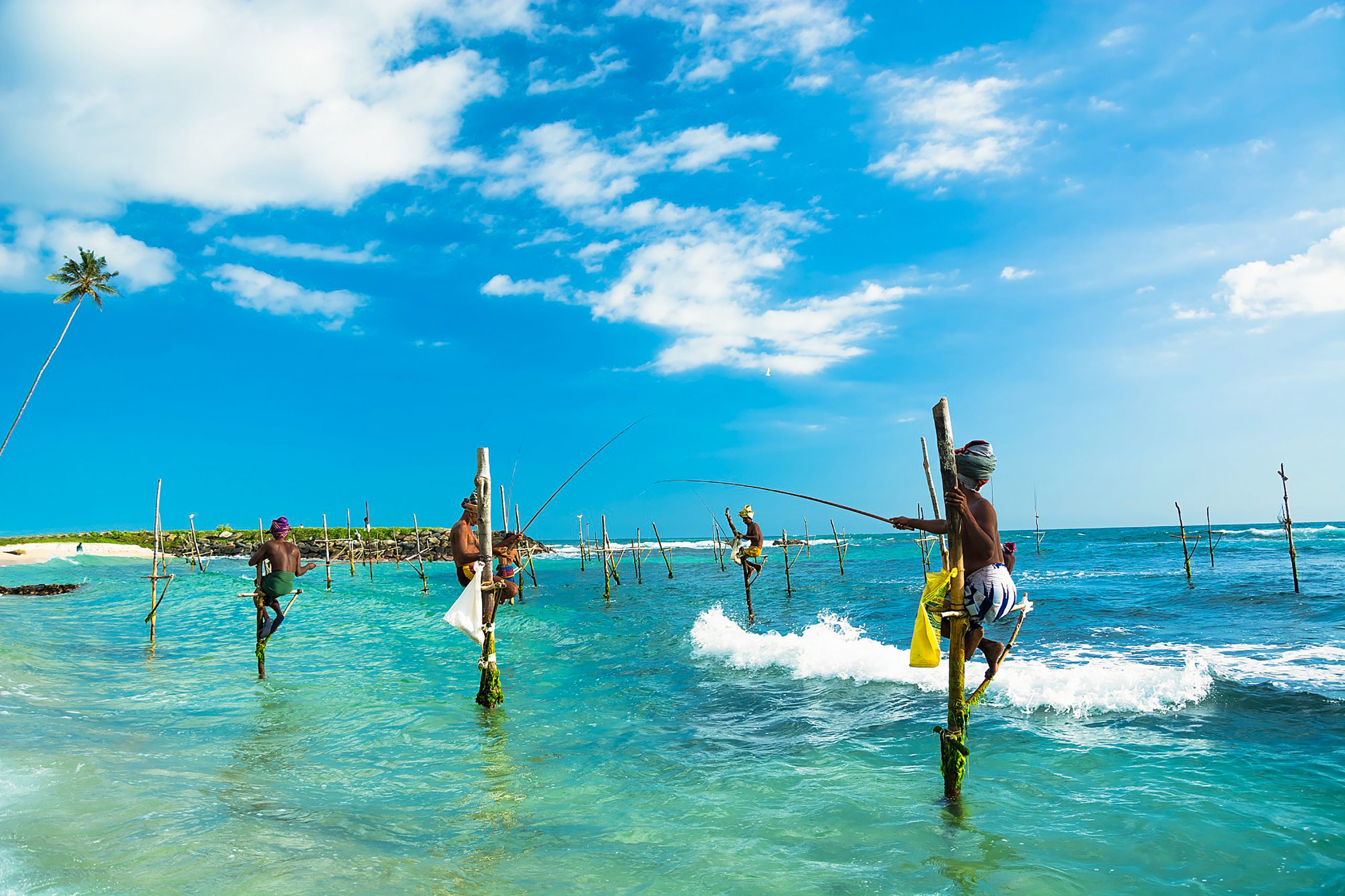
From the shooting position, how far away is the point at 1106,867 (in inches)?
205

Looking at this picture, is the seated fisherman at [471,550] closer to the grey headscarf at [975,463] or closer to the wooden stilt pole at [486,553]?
the wooden stilt pole at [486,553]

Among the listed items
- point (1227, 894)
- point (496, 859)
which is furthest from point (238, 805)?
point (1227, 894)

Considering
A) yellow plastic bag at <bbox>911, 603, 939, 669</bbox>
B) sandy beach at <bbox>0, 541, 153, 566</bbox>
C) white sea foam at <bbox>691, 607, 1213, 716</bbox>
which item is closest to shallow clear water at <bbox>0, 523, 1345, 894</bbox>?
white sea foam at <bbox>691, 607, 1213, 716</bbox>

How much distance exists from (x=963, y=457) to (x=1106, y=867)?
3.18m

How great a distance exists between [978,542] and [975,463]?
0.64 m

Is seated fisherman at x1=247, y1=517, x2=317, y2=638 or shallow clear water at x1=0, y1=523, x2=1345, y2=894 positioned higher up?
seated fisherman at x1=247, y1=517, x2=317, y2=638

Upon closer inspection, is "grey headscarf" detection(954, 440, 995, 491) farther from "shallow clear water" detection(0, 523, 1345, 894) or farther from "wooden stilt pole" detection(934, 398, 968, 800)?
"shallow clear water" detection(0, 523, 1345, 894)

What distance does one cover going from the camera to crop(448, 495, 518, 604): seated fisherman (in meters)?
9.23

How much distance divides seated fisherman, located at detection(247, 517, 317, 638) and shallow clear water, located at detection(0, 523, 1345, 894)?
5.40 feet

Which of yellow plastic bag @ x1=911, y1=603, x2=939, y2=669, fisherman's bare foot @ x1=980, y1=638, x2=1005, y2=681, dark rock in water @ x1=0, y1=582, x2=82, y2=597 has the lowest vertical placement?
dark rock in water @ x1=0, y1=582, x2=82, y2=597

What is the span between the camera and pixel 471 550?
9.27 meters

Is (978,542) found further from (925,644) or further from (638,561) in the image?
(638,561)

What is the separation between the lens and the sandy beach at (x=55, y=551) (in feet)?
166

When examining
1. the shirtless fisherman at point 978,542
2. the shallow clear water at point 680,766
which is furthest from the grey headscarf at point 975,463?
the shallow clear water at point 680,766
